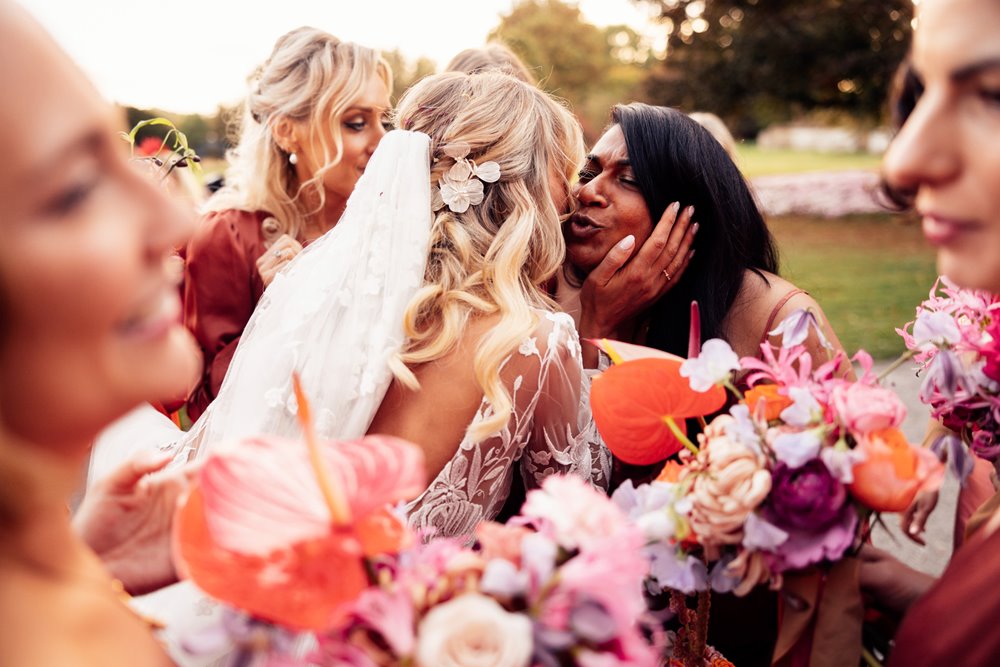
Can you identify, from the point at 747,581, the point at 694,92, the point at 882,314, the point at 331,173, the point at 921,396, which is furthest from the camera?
the point at 694,92

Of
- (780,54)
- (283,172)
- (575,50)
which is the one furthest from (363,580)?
(575,50)

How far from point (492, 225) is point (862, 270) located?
1187 cm

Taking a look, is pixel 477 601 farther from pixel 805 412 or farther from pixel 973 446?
pixel 973 446

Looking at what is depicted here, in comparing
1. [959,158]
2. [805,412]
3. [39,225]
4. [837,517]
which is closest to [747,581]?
[837,517]

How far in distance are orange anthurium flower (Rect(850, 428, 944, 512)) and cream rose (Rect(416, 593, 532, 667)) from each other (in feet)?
2.11

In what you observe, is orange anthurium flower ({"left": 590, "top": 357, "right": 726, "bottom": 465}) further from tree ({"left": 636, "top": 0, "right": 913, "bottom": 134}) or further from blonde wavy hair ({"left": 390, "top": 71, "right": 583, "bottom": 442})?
tree ({"left": 636, "top": 0, "right": 913, "bottom": 134})

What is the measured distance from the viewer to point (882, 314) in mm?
9406

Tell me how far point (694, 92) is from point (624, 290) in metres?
17.3

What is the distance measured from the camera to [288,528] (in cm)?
88

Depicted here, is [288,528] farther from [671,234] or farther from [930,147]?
[671,234]

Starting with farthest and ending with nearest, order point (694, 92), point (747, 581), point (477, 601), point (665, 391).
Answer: point (694, 92)
point (665, 391)
point (747, 581)
point (477, 601)

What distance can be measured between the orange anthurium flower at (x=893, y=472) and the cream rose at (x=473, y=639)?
25.4 inches

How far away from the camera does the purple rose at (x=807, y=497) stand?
1.20m

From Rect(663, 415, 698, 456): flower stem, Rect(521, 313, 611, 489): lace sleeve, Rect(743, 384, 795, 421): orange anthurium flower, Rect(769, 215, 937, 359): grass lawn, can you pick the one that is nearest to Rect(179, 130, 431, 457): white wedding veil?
Rect(521, 313, 611, 489): lace sleeve
